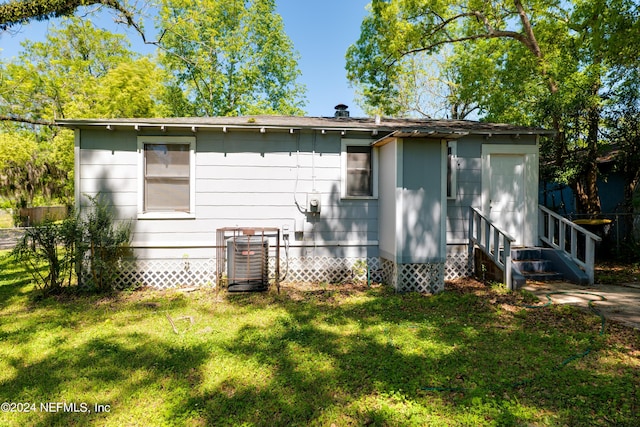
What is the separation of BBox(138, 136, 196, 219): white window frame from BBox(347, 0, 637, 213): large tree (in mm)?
7866

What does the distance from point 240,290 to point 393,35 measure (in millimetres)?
10311

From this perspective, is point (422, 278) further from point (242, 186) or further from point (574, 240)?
point (242, 186)

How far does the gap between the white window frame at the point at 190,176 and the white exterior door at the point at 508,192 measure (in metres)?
6.25

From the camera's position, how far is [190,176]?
6.02 meters

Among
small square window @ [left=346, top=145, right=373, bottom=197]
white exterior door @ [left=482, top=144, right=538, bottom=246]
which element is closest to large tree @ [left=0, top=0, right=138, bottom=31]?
small square window @ [left=346, top=145, right=373, bottom=197]

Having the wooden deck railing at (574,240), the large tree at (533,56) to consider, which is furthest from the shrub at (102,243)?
the large tree at (533,56)

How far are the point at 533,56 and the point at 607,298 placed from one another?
8513 mm

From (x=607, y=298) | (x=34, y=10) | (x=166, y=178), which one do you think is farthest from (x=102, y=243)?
(x=607, y=298)

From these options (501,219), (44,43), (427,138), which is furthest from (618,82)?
(44,43)

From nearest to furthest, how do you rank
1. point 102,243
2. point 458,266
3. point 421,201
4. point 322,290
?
1. point 102,243
2. point 421,201
3. point 322,290
4. point 458,266

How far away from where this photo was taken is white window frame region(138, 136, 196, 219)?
586cm

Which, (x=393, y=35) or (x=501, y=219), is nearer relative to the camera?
(x=501, y=219)

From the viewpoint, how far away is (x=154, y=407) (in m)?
2.46

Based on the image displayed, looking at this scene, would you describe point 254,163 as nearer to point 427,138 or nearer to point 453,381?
point 427,138
